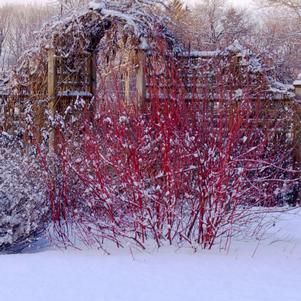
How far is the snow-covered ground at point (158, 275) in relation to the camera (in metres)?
4.37

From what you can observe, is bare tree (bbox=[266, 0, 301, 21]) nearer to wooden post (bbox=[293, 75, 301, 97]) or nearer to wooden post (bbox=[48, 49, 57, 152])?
wooden post (bbox=[293, 75, 301, 97])

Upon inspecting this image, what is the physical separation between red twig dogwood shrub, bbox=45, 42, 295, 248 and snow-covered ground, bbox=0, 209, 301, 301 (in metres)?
0.26

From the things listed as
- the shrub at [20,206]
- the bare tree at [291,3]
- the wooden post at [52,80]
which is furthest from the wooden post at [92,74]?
the bare tree at [291,3]

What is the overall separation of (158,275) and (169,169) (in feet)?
3.45

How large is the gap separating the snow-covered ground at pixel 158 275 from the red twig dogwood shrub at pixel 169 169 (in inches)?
10.1

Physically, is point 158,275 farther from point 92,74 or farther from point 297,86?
point 92,74

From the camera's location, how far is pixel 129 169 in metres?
5.54

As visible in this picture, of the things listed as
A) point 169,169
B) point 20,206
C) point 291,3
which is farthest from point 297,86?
point 291,3

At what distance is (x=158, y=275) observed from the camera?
15.9ft

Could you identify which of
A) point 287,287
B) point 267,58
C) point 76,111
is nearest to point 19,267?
point 287,287

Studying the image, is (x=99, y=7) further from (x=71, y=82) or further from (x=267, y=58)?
(x=267, y=58)

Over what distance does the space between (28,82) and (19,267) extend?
4.83 metres

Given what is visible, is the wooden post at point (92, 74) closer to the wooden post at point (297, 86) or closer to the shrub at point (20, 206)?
the wooden post at point (297, 86)

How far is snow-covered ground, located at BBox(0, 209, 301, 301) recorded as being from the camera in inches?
172
